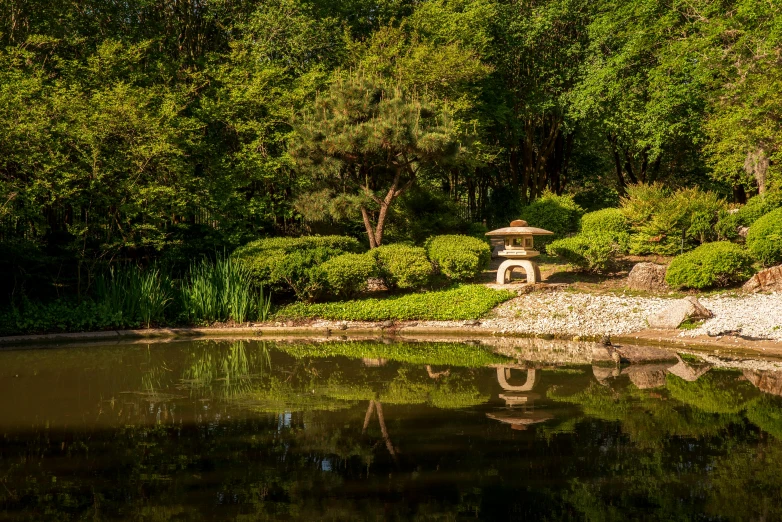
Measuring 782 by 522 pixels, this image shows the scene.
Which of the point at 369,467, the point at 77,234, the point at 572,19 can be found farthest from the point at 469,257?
the point at 572,19

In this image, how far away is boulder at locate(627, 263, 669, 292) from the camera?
1347 cm

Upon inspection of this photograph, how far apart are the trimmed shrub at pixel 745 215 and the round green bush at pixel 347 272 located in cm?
798

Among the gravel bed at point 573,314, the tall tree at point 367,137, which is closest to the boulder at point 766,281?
the gravel bed at point 573,314

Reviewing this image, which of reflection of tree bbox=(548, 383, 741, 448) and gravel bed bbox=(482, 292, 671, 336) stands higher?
gravel bed bbox=(482, 292, 671, 336)

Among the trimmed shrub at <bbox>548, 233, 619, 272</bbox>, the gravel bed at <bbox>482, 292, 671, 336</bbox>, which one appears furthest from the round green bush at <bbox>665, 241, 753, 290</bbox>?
the trimmed shrub at <bbox>548, 233, 619, 272</bbox>

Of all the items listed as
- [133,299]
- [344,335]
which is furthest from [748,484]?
[133,299]

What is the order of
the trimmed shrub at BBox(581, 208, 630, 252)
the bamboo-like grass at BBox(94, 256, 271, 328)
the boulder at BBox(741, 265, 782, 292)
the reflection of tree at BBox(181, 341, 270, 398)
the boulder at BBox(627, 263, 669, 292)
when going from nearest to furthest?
the reflection of tree at BBox(181, 341, 270, 398) < the boulder at BBox(741, 265, 782, 292) < the bamboo-like grass at BBox(94, 256, 271, 328) < the boulder at BBox(627, 263, 669, 292) < the trimmed shrub at BBox(581, 208, 630, 252)

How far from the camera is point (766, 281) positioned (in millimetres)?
12750

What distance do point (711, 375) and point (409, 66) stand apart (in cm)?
1196

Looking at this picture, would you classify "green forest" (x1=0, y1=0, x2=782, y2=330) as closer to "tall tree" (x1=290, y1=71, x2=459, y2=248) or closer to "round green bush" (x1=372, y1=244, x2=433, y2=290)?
"tall tree" (x1=290, y1=71, x2=459, y2=248)

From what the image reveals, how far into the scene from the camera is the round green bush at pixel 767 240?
1334cm

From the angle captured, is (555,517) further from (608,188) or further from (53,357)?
(608,188)

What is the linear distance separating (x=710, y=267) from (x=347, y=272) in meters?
6.84

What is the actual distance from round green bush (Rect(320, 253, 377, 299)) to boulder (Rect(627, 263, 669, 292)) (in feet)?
17.1
